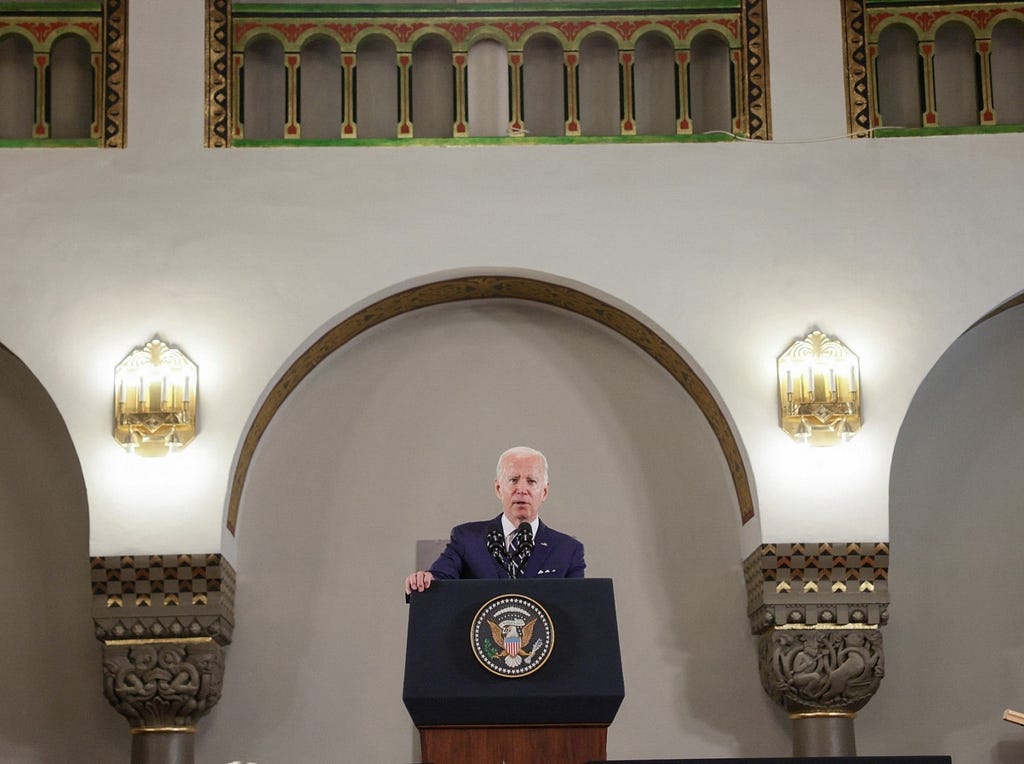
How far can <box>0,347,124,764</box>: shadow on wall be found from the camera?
7855mm

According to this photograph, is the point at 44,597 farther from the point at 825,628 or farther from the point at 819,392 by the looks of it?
the point at 819,392

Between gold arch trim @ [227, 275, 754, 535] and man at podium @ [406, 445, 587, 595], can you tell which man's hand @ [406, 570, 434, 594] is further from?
gold arch trim @ [227, 275, 754, 535]

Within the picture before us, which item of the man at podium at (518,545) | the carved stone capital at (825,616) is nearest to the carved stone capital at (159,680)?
the carved stone capital at (825,616)

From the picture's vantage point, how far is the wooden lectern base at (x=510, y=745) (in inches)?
155

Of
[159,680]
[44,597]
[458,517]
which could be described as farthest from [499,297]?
[44,597]

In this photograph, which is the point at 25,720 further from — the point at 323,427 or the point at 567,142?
the point at 567,142

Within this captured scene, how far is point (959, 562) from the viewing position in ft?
26.7

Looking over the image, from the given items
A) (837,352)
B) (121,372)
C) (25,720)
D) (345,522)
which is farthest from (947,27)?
(25,720)

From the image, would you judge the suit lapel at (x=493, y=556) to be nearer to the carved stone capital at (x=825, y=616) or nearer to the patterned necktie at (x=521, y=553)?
the patterned necktie at (x=521, y=553)

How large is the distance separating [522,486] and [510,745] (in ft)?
3.68

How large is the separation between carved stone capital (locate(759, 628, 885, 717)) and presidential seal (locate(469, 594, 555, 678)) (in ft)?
12.0

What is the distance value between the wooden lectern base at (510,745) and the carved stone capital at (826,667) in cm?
366

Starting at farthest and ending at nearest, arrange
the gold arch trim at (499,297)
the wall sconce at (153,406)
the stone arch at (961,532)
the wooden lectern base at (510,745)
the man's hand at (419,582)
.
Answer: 1. the stone arch at (961,532)
2. the gold arch trim at (499,297)
3. the wall sconce at (153,406)
4. the man's hand at (419,582)
5. the wooden lectern base at (510,745)

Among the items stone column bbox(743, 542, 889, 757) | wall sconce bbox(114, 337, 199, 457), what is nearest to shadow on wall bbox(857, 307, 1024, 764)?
stone column bbox(743, 542, 889, 757)
